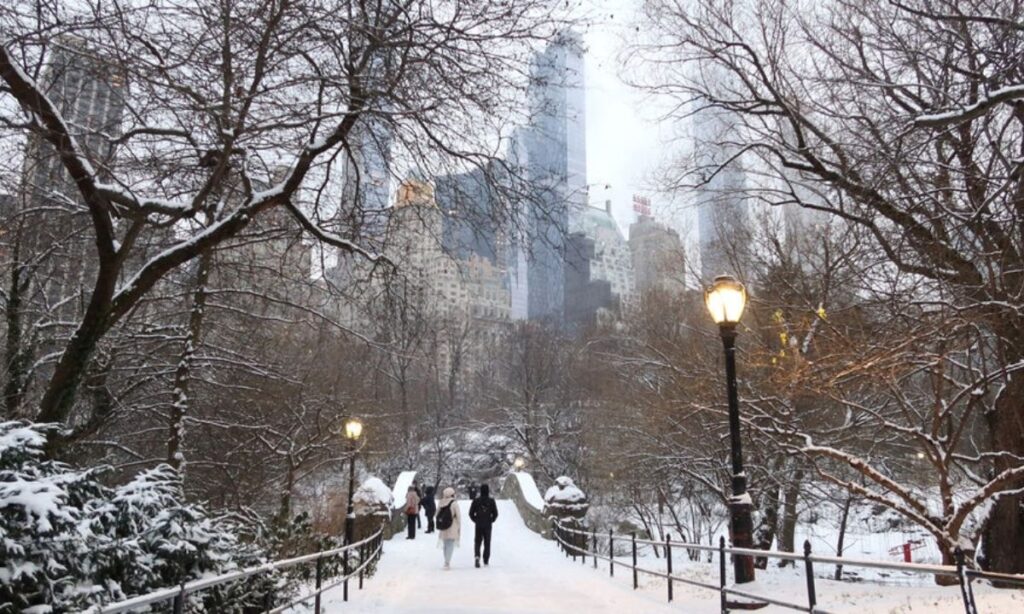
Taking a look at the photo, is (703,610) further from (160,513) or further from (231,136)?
(231,136)

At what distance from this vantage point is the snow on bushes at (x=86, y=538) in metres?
3.58

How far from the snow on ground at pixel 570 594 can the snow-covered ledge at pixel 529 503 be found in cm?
777

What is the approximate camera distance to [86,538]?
3986 mm

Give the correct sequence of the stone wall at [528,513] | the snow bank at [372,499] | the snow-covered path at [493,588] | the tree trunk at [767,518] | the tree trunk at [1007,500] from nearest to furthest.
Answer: the snow-covered path at [493,588]
the tree trunk at [1007,500]
the tree trunk at [767,518]
the snow bank at [372,499]
the stone wall at [528,513]

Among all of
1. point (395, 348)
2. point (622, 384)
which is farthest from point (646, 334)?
point (395, 348)

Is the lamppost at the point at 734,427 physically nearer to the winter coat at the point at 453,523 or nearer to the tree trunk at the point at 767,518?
the winter coat at the point at 453,523

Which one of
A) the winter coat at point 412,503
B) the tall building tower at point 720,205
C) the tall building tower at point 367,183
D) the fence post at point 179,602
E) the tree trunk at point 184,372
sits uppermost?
the tall building tower at point 720,205

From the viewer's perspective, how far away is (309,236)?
985 cm

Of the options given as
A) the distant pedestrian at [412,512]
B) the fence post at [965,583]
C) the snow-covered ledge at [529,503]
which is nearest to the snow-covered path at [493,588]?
the distant pedestrian at [412,512]

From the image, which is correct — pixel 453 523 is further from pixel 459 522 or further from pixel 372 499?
pixel 372 499

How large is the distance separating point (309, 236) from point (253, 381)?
8259 millimetres

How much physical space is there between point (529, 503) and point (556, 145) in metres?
19.9

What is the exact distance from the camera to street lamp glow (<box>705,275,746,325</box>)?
8352 millimetres

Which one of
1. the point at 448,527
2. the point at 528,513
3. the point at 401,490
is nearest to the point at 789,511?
the point at 528,513
